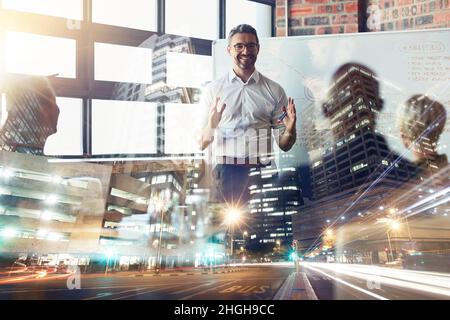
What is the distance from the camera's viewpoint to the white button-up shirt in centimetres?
281

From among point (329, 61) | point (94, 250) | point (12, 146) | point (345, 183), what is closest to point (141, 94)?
point (12, 146)

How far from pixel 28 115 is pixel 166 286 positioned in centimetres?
159

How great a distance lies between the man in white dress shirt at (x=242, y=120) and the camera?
279cm

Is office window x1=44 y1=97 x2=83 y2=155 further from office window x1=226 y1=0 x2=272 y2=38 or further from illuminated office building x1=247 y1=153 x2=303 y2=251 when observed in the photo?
office window x1=226 y1=0 x2=272 y2=38

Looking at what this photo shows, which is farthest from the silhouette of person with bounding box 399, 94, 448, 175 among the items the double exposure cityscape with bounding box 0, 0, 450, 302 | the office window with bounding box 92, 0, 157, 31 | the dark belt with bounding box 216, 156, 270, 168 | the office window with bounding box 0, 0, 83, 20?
the office window with bounding box 0, 0, 83, 20

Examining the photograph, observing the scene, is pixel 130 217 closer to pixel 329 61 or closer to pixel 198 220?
pixel 198 220

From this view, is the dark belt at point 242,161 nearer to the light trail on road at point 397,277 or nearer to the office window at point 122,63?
the light trail on road at point 397,277

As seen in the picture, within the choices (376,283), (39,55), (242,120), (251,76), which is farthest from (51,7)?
(376,283)

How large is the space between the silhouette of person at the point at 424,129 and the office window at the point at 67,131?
2256 mm

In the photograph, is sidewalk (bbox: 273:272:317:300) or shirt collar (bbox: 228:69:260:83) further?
shirt collar (bbox: 228:69:260:83)

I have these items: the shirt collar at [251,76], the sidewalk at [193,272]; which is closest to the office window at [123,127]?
the shirt collar at [251,76]

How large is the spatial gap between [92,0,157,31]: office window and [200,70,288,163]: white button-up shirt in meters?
1.21

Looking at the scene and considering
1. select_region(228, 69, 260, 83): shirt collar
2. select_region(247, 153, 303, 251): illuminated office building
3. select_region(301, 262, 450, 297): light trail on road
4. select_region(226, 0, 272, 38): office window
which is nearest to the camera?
select_region(301, 262, 450, 297): light trail on road

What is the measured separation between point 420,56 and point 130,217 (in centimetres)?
226
